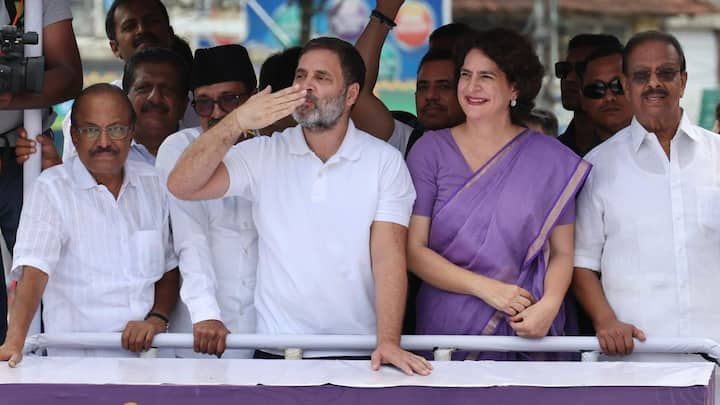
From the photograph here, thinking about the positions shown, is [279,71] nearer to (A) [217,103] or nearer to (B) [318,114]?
(A) [217,103]

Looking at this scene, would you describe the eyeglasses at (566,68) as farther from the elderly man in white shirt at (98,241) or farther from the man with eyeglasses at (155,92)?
the elderly man in white shirt at (98,241)

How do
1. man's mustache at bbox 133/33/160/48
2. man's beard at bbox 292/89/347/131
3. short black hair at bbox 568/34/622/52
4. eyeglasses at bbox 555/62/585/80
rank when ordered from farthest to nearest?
man's mustache at bbox 133/33/160/48 → eyeglasses at bbox 555/62/585/80 → short black hair at bbox 568/34/622/52 → man's beard at bbox 292/89/347/131

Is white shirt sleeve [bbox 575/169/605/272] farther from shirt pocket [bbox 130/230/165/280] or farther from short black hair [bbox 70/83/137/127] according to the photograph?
short black hair [bbox 70/83/137/127]

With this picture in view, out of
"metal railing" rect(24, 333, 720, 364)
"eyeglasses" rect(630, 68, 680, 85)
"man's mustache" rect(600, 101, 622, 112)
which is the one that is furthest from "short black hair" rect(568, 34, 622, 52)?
"metal railing" rect(24, 333, 720, 364)

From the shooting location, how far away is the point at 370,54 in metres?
4.41

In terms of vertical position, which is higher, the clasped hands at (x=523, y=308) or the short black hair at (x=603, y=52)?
the short black hair at (x=603, y=52)

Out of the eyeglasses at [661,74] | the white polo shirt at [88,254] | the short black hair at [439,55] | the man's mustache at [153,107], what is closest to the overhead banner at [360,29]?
the short black hair at [439,55]

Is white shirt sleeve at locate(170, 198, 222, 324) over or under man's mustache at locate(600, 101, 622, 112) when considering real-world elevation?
under

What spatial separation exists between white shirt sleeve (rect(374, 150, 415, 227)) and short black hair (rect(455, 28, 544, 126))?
0.40 meters

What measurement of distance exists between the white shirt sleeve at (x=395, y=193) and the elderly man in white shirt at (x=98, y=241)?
28.6 inches

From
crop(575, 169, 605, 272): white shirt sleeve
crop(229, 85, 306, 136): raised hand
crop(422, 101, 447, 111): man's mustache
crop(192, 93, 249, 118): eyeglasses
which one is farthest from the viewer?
crop(422, 101, 447, 111): man's mustache

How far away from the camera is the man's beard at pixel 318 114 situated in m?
3.80

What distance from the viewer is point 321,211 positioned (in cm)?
376

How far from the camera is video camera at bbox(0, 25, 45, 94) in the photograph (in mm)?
3730
